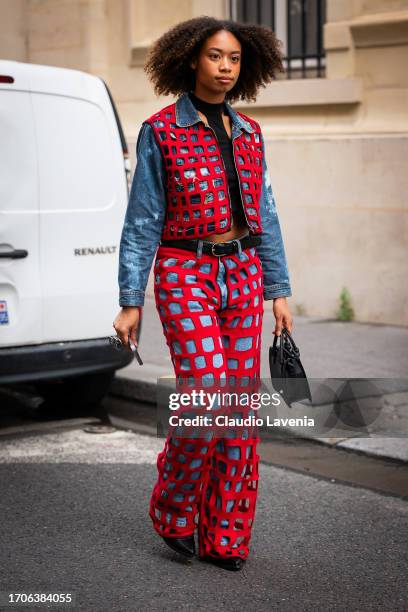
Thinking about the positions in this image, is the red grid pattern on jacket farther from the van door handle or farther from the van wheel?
the van wheel

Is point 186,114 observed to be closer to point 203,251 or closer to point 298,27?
point 203,251

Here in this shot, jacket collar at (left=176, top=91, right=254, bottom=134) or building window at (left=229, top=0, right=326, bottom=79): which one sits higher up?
building window at (left=229, top=0, right=326, bottom=79)

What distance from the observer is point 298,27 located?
33.6ft

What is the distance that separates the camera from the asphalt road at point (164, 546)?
3.82 m

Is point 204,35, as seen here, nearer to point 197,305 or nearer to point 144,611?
point 197,305

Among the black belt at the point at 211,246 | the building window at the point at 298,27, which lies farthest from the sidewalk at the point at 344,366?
the building window at the point at 298,27

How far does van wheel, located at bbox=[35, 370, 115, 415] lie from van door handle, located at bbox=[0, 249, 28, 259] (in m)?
1.05

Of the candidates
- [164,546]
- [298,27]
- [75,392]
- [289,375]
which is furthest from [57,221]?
[298,27]

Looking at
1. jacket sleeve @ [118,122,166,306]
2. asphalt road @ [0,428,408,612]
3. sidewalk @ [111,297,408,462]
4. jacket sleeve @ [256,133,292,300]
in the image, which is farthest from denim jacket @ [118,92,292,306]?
sidewalk @ [111,297,408,462]

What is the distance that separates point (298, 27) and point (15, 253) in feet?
17.0

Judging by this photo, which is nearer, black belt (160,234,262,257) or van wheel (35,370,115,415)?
black belt (160,234,262,257)

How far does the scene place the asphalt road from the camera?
3820 mm

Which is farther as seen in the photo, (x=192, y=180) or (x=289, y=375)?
(x=289, y=375)

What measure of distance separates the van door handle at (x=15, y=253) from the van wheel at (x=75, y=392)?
105 cm
